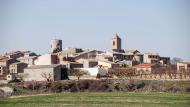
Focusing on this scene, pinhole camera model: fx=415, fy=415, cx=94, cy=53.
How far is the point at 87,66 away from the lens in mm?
94250

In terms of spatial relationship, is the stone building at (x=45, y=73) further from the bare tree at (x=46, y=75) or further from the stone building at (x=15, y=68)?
the stone building at (x=15, y=68)

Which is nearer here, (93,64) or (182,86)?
(182,86)

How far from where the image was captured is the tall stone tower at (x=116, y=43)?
12657cm

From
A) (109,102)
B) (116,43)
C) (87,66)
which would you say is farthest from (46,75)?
(116,43)

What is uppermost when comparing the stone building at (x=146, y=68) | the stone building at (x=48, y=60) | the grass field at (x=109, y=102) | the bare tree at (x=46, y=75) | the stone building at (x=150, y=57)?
the stone building at (x=150, y=57)

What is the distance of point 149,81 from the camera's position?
62.2 m

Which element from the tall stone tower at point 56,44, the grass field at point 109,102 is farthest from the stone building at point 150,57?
the grass field at point 109,102

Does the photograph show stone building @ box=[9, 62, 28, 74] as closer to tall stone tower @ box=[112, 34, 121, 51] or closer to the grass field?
tall stone tower @ box=[112, 34, 121, 51]

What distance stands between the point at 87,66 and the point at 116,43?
3449cm

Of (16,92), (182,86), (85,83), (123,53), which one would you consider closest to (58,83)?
(85,83)

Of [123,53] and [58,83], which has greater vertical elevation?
[123,53]

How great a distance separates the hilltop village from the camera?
254 ft

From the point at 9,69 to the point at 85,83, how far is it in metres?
35.9

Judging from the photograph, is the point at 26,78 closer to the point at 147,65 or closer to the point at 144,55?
the point at 147,65
